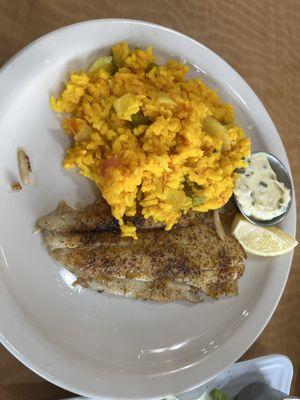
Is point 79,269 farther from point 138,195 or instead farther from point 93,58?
point 93,58

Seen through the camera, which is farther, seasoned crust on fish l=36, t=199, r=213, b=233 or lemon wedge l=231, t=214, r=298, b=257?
lemon wedge l=231, t=214, r=298, b=257

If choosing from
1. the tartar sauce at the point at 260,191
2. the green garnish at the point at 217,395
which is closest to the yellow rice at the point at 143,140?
the tartar sauce at the point at 260,191

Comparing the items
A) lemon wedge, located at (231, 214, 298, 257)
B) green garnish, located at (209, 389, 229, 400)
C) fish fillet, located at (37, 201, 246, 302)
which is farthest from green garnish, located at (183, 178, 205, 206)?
green garnish, located at (209, 389, 229, 400)

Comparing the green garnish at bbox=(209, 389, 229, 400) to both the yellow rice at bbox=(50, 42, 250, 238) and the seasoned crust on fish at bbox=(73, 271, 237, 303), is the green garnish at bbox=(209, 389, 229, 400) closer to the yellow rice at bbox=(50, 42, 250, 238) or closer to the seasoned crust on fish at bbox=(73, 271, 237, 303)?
the seasoned crust on fish at bbox=(73, 271, 237, 303)

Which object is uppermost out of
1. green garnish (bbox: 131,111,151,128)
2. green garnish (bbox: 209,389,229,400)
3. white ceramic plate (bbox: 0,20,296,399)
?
green garnish (bbox: 131,111,151,128)

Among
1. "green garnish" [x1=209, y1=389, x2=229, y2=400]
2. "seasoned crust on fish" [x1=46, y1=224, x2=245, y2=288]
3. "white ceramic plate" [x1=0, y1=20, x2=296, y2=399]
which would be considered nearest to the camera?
"white ceramic plate" [x1=0, y1=20, x2=296, y2=399]

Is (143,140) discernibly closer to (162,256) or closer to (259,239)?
(162,256)

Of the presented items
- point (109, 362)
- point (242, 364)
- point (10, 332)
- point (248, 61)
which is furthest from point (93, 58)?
point (242, 364)

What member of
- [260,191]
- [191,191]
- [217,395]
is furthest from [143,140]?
[217,395]
